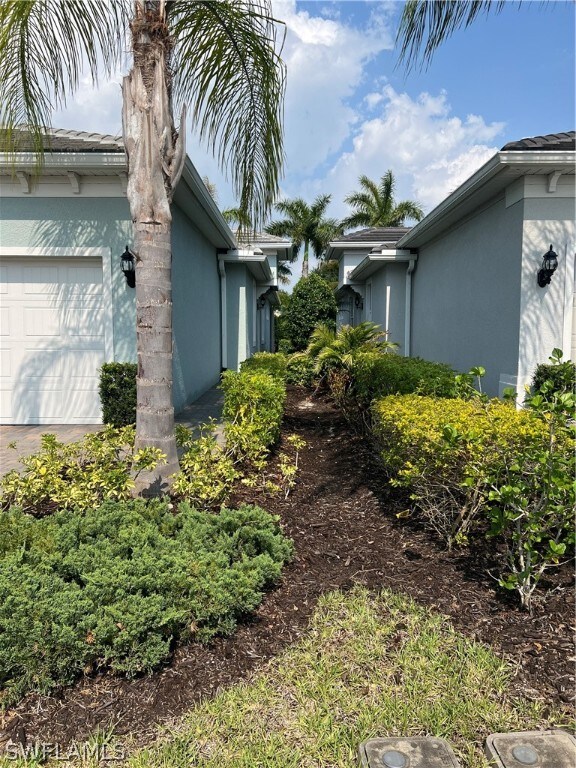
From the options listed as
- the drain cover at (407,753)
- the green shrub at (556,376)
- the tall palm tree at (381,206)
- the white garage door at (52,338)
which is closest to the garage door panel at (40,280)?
the white garage door at (52,338)

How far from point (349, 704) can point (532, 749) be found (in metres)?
0.75

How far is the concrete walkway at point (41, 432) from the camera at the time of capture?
6237mm

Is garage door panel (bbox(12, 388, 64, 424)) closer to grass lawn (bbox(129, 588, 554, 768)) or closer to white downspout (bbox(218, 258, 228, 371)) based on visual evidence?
white downspout (bbox(218, 258, 228, 371))

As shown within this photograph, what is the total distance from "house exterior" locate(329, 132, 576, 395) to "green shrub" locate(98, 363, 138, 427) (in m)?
5.67

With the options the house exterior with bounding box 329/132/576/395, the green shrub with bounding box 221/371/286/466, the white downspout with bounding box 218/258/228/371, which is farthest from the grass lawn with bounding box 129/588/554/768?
the white downspout with bounding box 218/258/228/371

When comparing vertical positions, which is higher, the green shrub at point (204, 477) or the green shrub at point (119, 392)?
the green shrub at point (119, 392)

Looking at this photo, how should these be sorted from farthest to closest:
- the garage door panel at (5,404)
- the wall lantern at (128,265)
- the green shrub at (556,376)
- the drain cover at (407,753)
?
the garage door panel at (5,404), the wall lantern at (128,265), the green shrub at (556,376), the drain cover at (407,753)

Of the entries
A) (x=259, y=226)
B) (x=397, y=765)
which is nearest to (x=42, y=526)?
(x=397, y=765)

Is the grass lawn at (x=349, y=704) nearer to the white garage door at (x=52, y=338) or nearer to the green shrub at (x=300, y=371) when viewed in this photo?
the white garage door at (x=52, y=338)

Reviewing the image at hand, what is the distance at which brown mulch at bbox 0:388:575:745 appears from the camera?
7.30 feet

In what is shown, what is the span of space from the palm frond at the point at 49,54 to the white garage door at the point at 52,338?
262cm

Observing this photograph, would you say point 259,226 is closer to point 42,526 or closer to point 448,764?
point 42,526

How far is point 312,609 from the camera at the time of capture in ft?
9.82

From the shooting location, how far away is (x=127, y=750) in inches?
79.8
